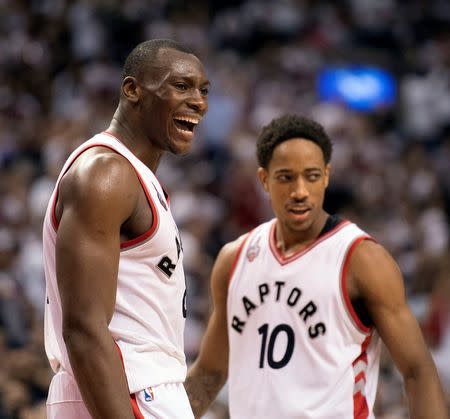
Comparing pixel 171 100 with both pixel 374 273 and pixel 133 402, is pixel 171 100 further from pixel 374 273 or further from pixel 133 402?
pixel 374 273

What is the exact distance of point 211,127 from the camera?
11.2 metres

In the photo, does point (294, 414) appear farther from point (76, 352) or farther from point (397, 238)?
point (397, 238)

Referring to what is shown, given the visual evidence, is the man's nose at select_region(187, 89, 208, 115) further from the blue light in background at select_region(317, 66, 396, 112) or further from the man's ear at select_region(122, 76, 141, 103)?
the blue light in background at select_region(317, 66, 396, 112)

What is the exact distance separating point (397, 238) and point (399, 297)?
236 inches

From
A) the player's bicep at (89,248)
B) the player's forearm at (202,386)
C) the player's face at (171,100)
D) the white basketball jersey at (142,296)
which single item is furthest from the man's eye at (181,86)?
the player's forearm at (202,386)

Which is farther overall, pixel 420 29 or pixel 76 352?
pixel 420 29

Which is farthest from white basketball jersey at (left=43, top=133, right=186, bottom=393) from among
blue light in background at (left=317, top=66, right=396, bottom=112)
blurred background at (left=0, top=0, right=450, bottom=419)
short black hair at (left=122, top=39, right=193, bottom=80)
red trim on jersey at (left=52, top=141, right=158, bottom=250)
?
blue light in background at (left=317, top=66, right=396, bottom=112)

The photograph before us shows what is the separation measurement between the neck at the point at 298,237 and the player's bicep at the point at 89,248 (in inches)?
63.0

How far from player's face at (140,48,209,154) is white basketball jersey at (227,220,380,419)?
1138 millimetres

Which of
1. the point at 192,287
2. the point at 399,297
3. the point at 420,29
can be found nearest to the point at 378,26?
the point at 420,29

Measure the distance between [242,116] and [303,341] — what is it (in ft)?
24.2

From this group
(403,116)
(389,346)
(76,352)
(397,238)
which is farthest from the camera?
(403,116)

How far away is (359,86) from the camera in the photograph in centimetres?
1227

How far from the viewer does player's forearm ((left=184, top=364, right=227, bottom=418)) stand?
4402 millimetres
